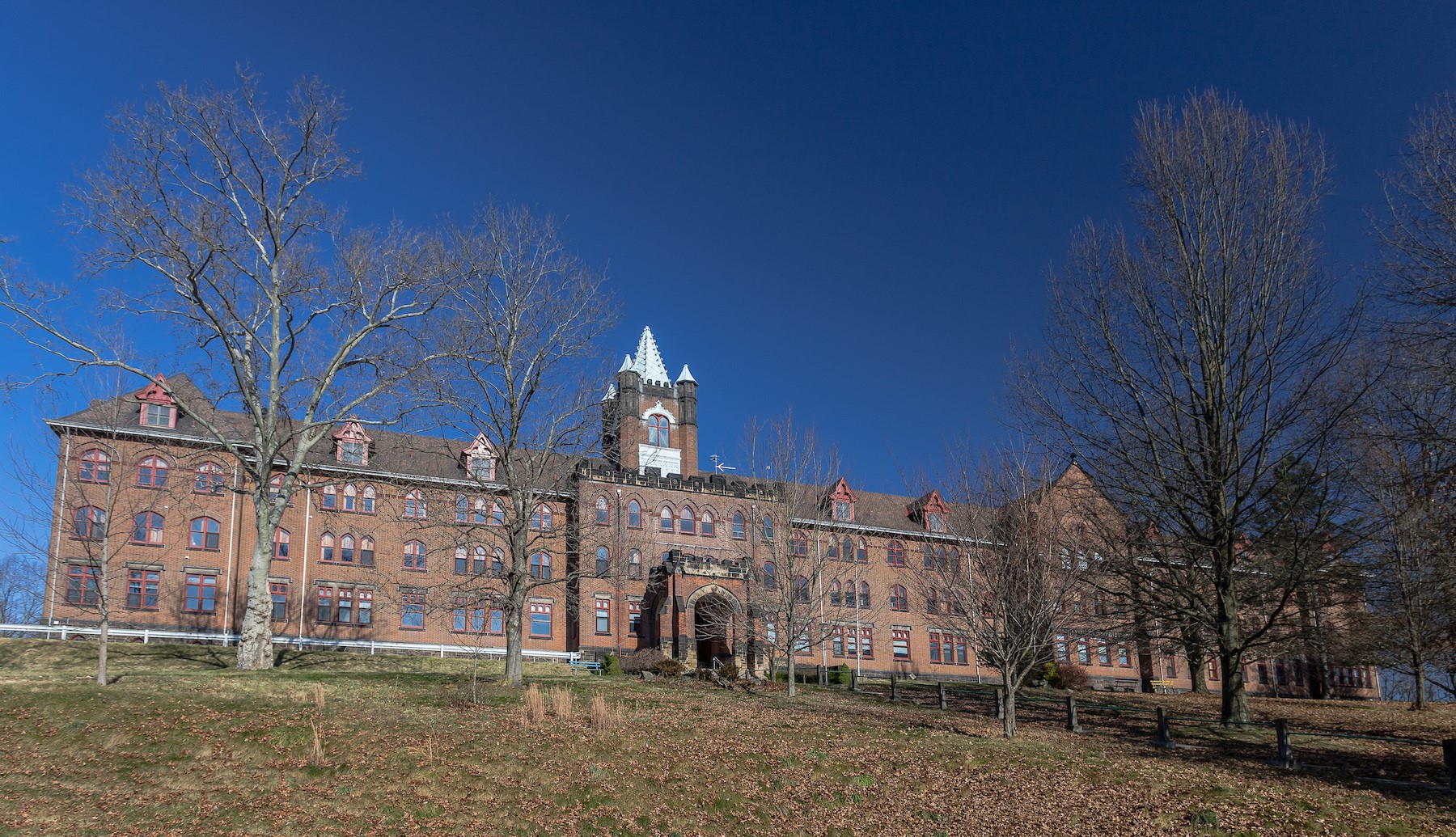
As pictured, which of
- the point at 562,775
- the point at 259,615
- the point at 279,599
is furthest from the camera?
the point at 279,599

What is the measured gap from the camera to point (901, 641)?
52.7 meters

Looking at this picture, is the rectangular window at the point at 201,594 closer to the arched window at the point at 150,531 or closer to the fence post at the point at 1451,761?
the arched window at the point at 150,531

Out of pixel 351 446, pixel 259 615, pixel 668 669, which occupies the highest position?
pixel 351 446

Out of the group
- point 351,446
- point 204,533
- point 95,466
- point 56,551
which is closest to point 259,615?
point 56,551

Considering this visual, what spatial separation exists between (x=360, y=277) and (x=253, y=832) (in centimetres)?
1922

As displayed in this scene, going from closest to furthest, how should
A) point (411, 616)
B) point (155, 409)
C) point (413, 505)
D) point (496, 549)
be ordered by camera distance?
1. point (496, 549)
2. point (155, 409)
3. point (411, 616)
4. point (413, 505)

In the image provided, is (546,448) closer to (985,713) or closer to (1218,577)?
(985,713)

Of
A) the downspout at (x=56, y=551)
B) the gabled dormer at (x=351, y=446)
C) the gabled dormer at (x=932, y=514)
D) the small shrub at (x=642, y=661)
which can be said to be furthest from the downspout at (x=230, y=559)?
the gabled dormer at (x=932, y=514)

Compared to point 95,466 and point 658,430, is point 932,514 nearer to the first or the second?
point 658,430

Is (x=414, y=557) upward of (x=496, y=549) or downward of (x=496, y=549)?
upward

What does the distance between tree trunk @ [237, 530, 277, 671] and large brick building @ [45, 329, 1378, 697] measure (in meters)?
5.51

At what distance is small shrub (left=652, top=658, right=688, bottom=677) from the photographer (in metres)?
35.6

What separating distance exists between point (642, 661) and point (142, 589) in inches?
825

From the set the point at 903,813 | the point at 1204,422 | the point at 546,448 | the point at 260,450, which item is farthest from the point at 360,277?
the point at 1204,422
